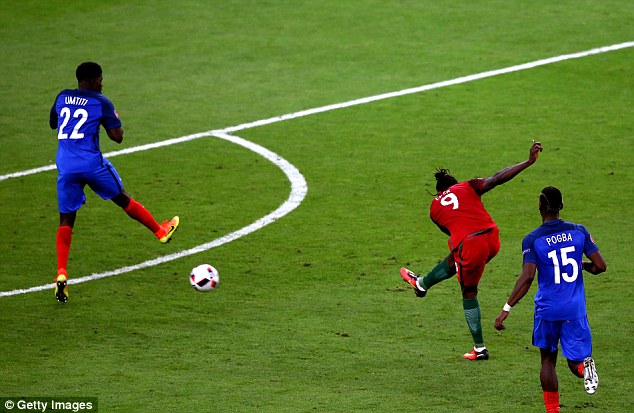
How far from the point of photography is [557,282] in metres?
10.4

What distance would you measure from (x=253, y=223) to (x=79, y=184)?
148 inches

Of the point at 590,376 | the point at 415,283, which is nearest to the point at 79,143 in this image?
the point at 415,283

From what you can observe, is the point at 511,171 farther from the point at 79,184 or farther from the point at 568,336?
the point at 79,184

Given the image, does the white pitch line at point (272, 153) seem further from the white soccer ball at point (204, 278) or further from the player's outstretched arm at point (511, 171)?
the player's outstretched arm at point (511, 171)

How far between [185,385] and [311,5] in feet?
61.3

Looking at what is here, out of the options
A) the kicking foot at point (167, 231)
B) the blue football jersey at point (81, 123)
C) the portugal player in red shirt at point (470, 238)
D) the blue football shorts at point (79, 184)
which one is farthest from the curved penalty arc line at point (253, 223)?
the portugal player in red shirt at point (470, 238)

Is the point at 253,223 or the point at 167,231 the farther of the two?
the point at 253,223

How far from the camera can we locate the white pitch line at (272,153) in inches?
635

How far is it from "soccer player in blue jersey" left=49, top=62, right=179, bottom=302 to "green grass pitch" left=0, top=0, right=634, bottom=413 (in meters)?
0.94

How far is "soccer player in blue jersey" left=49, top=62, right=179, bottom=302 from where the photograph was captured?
558 inches

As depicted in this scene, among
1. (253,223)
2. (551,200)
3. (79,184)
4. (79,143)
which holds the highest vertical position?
(253,223)

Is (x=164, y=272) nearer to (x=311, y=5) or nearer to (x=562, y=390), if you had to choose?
(x=562, y=390)

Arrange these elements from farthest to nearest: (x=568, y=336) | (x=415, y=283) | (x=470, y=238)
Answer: (x=415, y=283) → (x=470, y=238) → (x=568, y=336)

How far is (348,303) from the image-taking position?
1432 centimetres
